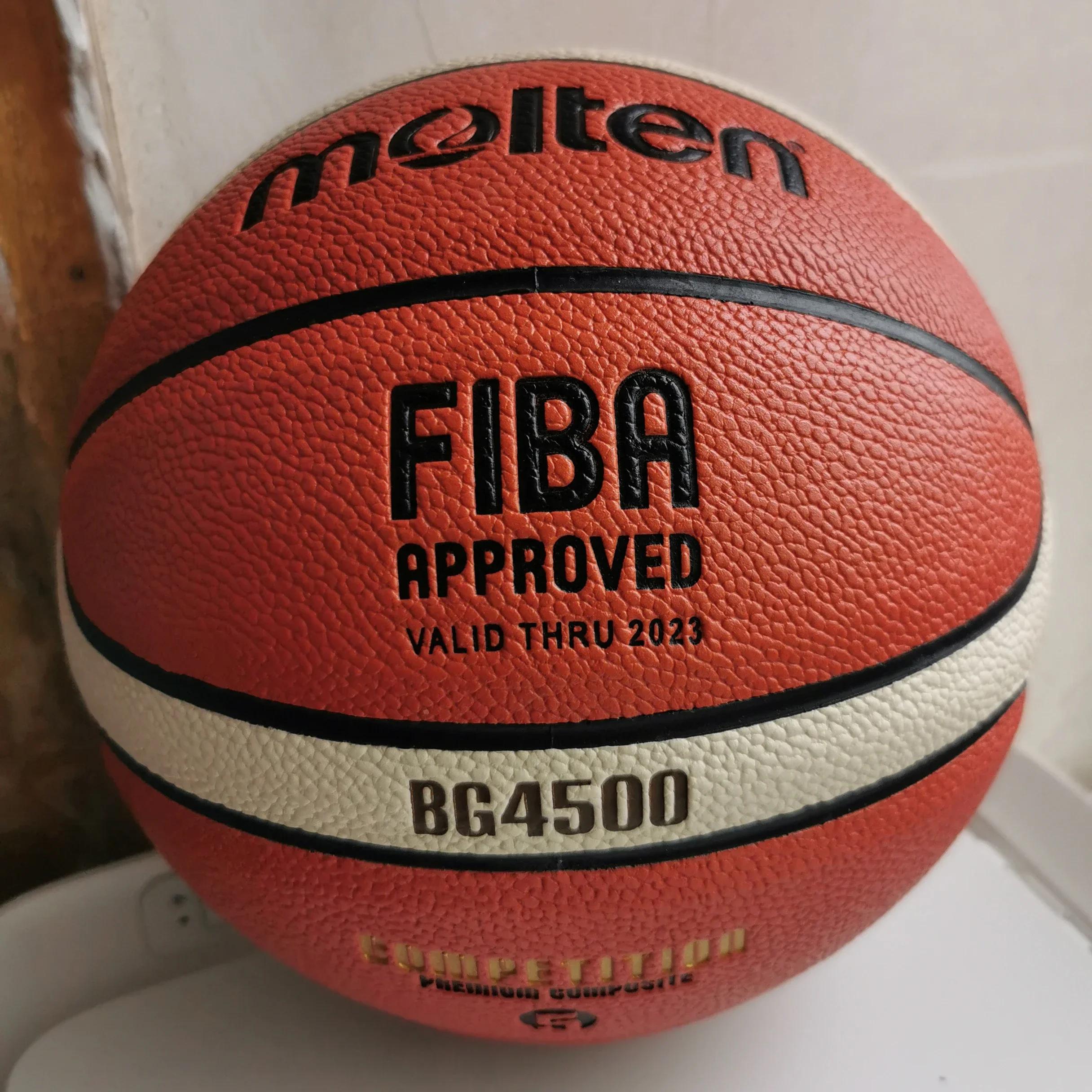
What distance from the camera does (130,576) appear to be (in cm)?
55

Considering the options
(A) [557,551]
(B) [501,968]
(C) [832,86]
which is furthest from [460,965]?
(C) [832,86]

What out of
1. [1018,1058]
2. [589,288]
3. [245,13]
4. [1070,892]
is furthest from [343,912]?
[245,13]

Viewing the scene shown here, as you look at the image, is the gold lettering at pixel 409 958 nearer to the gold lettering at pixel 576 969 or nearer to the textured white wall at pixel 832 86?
the gold lettering at pixel 576 969

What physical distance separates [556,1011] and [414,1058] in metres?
0.20

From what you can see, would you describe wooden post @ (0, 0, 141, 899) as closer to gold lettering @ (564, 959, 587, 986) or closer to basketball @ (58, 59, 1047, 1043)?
basketball @ (58, 59, 1047, 1043)

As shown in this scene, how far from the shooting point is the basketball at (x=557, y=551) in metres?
0.48

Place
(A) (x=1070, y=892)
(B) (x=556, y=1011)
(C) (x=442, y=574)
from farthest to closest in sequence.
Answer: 1. (A) (x=1070, y=892)
2. (B) (x=556, y=1011)
3. (C) (x=442, y=574)

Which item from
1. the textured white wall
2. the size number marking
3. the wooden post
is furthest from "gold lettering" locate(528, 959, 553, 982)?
the textured white wall

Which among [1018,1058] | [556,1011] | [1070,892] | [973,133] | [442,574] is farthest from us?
[973,133]

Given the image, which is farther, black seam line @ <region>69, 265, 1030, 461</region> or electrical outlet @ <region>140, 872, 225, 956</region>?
electrical outlet @ <region>140, 872, 225, 956</region>

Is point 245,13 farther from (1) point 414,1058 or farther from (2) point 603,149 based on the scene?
(1) point 414,1058

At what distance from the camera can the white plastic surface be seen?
70 centimetres

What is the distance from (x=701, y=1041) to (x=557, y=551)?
50 cm

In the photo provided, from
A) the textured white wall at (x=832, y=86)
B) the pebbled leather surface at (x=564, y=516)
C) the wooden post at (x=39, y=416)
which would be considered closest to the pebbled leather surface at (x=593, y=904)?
the pebbled leather surface at (x=564, y=516)
